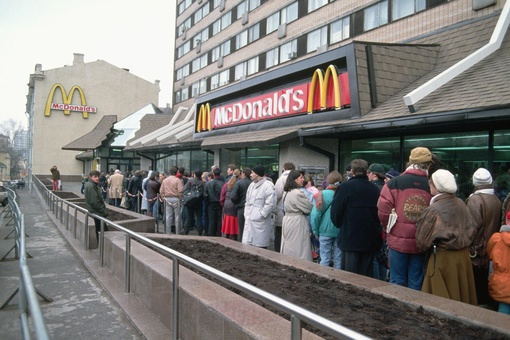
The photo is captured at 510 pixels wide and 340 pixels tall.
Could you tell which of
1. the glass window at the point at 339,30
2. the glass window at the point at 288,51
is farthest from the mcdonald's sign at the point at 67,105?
the glass window at the point at 339,30

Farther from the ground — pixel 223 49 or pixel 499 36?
pixel 223 49

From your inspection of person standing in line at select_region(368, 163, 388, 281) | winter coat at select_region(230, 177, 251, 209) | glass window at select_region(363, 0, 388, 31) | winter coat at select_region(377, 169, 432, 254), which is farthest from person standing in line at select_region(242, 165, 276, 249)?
glass window at select_region(363, 0, 388, 31)

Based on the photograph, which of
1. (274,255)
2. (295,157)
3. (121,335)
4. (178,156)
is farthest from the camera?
(178,156)

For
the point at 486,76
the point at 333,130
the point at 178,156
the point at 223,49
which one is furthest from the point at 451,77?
the point at 223,49

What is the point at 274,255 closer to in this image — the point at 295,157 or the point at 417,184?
the point at 417,184

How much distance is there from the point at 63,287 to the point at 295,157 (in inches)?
278

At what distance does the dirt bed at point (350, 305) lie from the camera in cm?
331

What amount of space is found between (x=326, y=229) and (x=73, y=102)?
5074cm

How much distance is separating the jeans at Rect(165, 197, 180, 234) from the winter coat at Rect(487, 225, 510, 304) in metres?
8.46

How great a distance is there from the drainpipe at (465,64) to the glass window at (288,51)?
1894cm

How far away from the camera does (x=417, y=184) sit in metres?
4.89

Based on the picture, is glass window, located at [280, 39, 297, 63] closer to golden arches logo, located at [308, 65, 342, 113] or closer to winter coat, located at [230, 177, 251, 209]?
golden arches logo, located at [308, 65, 342, 113]

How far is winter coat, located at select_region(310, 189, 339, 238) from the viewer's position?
669cm

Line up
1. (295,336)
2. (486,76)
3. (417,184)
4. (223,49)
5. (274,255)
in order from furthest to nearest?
(223,49) → (486,76) → (274,255) → (417,184) → (295,336)
